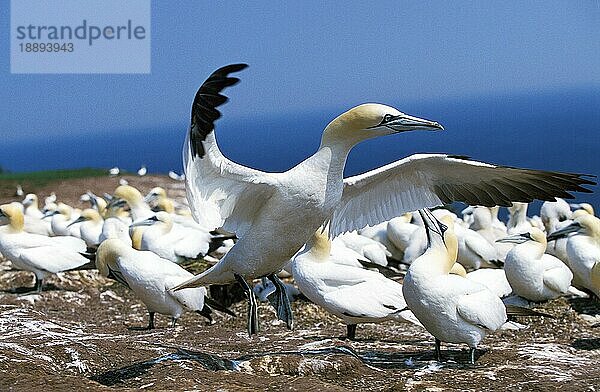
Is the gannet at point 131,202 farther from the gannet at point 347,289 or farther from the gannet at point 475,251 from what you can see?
the gannet at point 347,289

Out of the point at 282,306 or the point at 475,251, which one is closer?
the point at 282,306

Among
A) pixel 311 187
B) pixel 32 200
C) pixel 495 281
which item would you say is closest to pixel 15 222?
pixel 495 281

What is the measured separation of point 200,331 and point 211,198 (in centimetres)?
264

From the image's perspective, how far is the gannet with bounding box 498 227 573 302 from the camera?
8.79 meters

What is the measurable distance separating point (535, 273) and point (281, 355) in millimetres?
3386

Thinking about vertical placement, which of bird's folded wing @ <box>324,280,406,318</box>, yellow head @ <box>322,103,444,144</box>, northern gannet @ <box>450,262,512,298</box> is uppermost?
yellow head @ <box>322,103,444,144</box>

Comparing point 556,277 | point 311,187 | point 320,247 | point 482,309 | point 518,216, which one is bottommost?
point 518,216

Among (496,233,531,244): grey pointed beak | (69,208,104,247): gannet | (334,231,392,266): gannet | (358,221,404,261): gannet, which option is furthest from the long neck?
(496,233,531,244): grey pointed beak

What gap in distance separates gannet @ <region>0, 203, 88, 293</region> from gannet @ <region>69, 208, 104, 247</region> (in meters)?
2.21

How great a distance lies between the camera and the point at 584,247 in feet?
30.4

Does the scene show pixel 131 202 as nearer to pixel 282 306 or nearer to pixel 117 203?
pixel 117 203

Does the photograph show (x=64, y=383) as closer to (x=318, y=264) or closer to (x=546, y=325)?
(x=318, y=264)

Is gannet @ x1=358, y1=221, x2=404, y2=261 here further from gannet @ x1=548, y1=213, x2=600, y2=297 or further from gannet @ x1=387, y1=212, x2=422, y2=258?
gannet @ x1=548, y1=213, x2=600, y2=297

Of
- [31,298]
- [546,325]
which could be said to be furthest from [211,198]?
[31,298]
